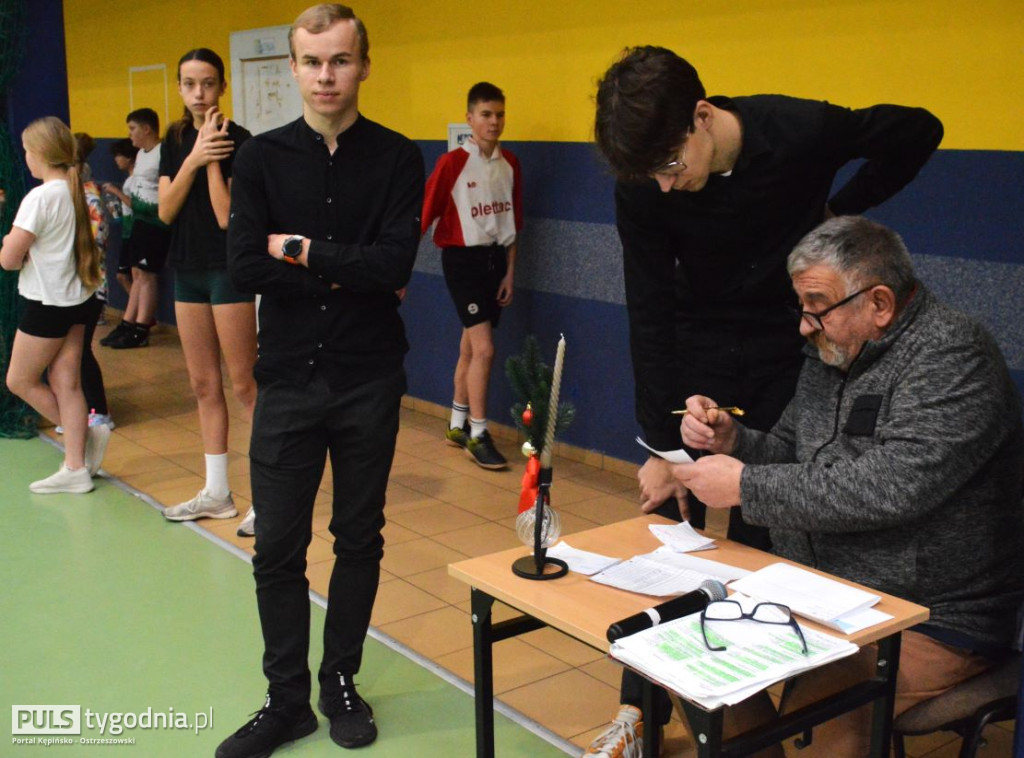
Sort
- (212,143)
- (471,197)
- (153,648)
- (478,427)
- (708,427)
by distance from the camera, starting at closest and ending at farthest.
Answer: (708,427) → (153,648) → (212,143) → (471,197) → (478,427)

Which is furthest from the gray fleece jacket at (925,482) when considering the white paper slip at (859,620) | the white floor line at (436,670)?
the white floor line at (436,670)

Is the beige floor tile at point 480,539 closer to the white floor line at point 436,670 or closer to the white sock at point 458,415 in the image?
the white floor line at point 436,670

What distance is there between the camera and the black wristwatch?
8.91ft

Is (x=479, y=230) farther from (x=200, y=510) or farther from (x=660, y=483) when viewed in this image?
(x=660, y=483)

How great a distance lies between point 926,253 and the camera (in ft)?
13.5

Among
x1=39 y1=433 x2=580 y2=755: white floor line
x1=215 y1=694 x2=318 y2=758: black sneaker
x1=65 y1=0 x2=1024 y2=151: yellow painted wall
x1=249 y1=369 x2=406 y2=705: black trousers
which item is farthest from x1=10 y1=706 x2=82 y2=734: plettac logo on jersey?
x1=65 y1=0 x2=1024 y2=151: yellow painted wall

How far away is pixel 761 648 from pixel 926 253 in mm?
2673

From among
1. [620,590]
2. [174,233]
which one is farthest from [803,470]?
[174,233]

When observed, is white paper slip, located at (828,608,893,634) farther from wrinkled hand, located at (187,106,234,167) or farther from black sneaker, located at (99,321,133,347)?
black sneaker, located at (99,321,133,347)

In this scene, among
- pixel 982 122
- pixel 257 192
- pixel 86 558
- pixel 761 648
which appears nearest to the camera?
pixel 761 648

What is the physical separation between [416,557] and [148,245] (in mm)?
5278

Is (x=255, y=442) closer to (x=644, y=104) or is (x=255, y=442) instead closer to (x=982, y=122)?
(x=644, y=104)

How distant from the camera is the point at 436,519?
15.5ft

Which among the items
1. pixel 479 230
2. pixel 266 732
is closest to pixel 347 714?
pixel 266 732
